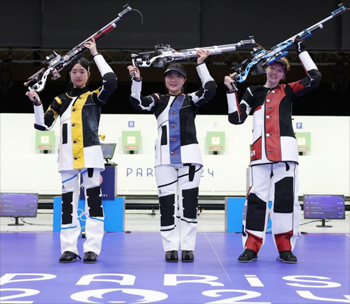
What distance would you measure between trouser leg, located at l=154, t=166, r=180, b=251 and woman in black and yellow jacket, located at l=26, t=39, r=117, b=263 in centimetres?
50

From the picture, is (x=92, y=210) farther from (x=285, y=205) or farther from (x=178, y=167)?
(x=285, y=205)

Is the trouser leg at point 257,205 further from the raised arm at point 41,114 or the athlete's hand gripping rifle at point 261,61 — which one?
the raised arm at point 41,114

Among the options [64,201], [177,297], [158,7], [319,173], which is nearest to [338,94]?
[319,173]

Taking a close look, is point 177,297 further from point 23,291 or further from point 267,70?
point 267,70

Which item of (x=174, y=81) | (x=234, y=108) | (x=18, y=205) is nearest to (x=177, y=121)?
(x=174, y=81)

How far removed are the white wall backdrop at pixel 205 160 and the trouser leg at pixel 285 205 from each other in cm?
644

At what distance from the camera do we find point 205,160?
11.1 metres

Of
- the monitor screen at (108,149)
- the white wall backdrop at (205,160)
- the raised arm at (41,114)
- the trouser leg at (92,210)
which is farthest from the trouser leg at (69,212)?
the white wall backdrop at (205,160)

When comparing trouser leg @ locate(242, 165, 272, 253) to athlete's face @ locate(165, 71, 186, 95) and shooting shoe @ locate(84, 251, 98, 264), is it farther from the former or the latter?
shooting shoe @ locate(84, 251, 98, 264)

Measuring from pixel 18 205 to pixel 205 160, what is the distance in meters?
4.53

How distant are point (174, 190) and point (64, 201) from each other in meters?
0.90

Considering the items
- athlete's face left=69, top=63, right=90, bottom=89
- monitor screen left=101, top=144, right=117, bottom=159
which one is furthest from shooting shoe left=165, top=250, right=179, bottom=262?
monitor screen left=101, top=144, right=117, bottom=159

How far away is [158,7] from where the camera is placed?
907 centimetres

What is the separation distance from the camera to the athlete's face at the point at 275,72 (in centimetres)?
458
